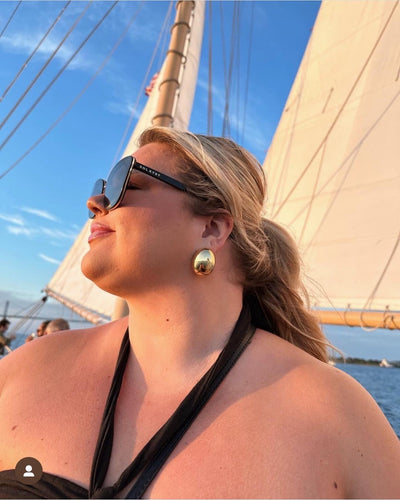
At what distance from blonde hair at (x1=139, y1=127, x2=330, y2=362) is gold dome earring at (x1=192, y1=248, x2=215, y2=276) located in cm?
13

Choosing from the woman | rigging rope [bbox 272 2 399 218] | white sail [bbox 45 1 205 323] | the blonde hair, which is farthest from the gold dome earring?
white sail [bbox 45 1 205 323]

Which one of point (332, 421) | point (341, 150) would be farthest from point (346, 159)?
point (332, 421)

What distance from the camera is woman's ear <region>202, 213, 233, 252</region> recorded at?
1198mm

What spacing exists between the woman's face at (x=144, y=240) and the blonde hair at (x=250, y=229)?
0.07 m

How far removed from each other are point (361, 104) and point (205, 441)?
597 cm

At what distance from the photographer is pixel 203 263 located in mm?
1105

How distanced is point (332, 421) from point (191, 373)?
34 cm

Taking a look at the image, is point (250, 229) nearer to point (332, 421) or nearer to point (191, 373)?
point (191, 373)

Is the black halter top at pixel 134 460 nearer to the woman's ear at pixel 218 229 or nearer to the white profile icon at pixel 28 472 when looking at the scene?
the white profile icon at pixel 28 472

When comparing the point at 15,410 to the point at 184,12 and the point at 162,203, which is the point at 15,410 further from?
the point at 184,12

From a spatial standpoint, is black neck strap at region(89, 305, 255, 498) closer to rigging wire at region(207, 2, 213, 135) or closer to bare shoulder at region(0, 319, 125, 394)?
bare shoulder at region(0, 319, 125, 394)

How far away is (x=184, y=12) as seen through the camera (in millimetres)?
4426

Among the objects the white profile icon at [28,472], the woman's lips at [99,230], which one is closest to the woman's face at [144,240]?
the woman's lips at [99,230]

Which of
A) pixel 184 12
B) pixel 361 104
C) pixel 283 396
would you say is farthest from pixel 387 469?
pixel 361 104
